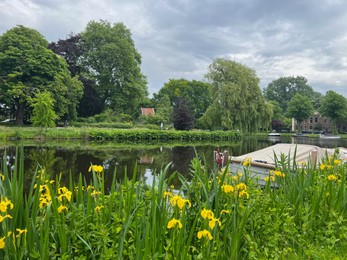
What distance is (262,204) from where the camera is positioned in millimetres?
2562

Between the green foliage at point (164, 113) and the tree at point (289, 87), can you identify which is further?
the tree at point (289, 87)

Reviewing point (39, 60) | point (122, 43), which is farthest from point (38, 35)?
point (122, 43)

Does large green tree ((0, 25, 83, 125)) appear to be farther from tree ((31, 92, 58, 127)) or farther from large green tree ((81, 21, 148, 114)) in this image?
large green tree ((81, 21, 148, 114))

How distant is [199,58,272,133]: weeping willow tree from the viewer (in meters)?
32.5

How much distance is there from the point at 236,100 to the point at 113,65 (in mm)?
20013

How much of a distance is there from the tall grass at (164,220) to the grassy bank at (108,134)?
23.7 meters

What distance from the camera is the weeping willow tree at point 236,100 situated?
32500 millimetres

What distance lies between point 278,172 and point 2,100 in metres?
35.2

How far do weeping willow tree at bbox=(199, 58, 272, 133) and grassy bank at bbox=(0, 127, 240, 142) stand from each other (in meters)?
1.71

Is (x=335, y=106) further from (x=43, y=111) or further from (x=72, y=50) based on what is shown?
(x=43, y=111)

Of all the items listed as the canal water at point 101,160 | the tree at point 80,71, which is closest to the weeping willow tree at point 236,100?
the canal water at point 101,160

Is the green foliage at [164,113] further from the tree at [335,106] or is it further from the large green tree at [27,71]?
the tree at [335,106]

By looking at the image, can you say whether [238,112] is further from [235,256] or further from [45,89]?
[235,256]

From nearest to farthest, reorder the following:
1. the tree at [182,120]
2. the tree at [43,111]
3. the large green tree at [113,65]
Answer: the tree at [43,111] < the tree at [182,120] < the large green tree at [113,65]
